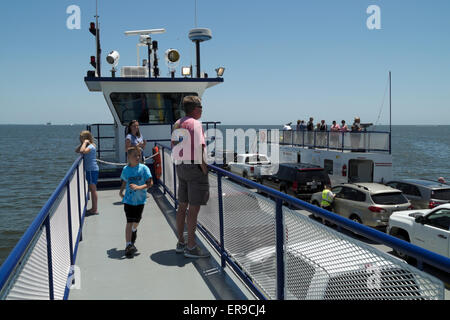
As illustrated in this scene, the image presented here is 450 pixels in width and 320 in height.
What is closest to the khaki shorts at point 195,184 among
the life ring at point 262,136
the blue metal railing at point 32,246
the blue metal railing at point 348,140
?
the blue metal railing at point 32,246

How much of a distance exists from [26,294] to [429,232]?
361 inches

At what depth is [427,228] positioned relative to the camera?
360 inches

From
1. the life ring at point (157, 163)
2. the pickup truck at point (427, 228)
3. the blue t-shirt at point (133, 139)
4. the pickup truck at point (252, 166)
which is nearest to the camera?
the blue t-shirt at point (133, 139)

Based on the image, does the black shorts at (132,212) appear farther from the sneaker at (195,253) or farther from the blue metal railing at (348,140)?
the blue metal railing at (348,140)

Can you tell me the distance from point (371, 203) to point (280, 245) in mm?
9933

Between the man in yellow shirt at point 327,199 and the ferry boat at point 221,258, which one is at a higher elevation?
the ferry boat at point 221,258

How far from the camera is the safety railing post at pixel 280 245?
3109 mm

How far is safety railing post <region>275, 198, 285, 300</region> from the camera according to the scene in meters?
3.11

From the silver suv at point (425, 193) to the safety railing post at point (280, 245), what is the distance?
38.7 feet

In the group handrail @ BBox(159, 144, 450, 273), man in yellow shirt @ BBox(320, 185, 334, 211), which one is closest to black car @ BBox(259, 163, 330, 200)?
man in yellow shirt @ BBox(320, 185, 334, 211)

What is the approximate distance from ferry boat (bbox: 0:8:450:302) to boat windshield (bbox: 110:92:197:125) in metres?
4.32

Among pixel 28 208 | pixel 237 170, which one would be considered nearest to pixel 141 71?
pixel 237 170
